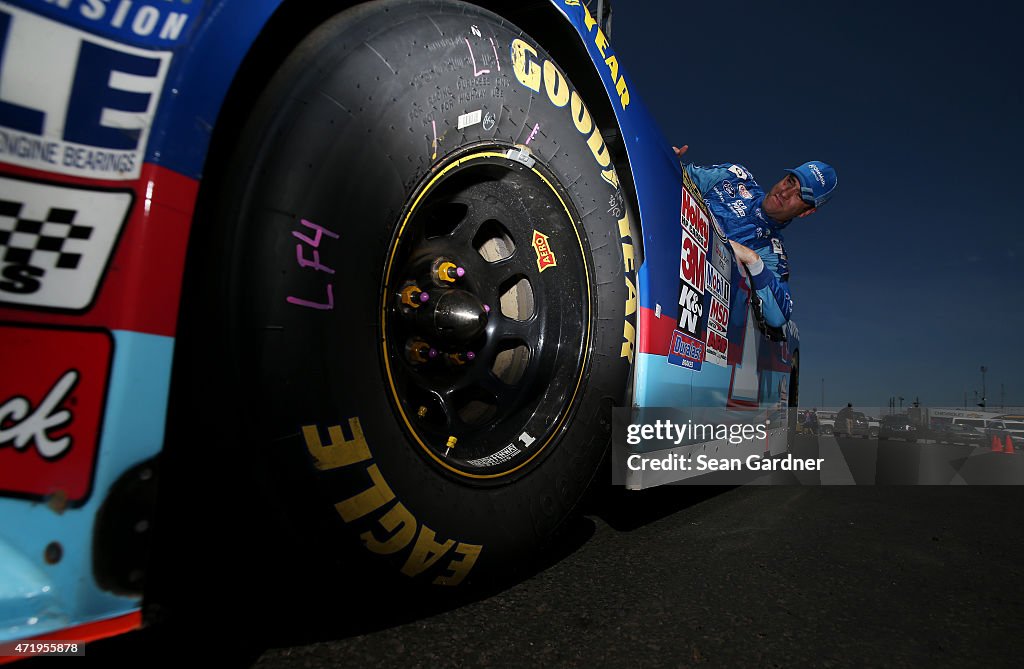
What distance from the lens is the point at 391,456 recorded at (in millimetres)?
1093

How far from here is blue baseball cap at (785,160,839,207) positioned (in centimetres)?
416

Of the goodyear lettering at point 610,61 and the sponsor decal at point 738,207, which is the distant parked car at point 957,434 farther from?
the goodyear lettering at point 610,61

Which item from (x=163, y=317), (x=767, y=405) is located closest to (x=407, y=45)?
(x=163, y=317)

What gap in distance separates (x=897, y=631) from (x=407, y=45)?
1.72m

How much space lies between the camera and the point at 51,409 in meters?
0.73

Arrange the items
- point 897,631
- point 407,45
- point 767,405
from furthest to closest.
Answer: point 767,405 → point 897,631 → point 407,45

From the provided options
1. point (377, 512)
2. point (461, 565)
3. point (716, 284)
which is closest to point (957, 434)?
point (716, 284)

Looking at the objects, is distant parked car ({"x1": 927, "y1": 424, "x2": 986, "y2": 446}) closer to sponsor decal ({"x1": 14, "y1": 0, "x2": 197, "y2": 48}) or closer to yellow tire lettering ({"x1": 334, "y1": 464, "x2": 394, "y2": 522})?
yellow tire lettering ({"x1": 334, "y1": 464, "x2": 394, "y2": 522})

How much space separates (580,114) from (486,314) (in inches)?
27.6

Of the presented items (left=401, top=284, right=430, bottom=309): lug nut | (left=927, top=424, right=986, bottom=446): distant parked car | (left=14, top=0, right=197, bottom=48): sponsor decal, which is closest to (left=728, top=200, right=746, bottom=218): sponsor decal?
(left=401, top=284, right=430, bottom=309): lug nut

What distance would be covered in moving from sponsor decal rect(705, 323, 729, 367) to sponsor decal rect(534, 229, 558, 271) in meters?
1.05

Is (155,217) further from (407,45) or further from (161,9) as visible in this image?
(407,45)

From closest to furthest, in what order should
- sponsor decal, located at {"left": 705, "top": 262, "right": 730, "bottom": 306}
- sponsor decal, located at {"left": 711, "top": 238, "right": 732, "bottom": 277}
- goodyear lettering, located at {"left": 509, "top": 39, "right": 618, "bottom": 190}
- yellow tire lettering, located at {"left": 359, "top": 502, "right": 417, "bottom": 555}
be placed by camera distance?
yellow tire lettering, located at {"left": 359, "top": 502, "right": 417, "bottom": 555} → goodyear lettering, located at {"left": 509, "top": 39, "right": 618, "bottom": 190} → sponsor decal, located at {"left": 705, "top": 262, "right": 730, "bottom": 306} → sponsor decal, located at {"left": 711, "top": 238, "right": 732, "bottom": 277}

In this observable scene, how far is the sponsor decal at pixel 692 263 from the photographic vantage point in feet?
6.87
